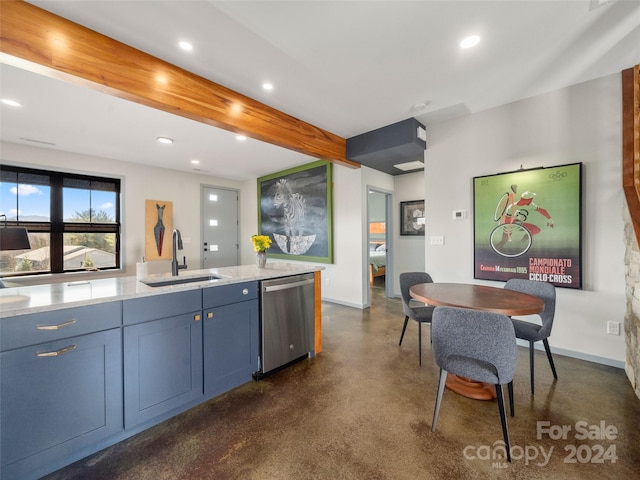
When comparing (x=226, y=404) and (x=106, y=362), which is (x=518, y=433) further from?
(x=106, y=362)

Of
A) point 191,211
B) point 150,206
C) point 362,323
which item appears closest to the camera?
point 362,323

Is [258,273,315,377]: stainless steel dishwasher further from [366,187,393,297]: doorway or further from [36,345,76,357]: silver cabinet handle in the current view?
[366,187,393,297]: doorway

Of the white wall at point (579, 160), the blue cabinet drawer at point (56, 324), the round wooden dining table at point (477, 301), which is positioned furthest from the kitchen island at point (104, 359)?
the white wall at point (579, 160)

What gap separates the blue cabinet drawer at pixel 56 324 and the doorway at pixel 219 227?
4.56 m

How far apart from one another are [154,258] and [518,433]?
5729mm

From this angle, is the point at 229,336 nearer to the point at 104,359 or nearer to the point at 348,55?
the point at 104,359

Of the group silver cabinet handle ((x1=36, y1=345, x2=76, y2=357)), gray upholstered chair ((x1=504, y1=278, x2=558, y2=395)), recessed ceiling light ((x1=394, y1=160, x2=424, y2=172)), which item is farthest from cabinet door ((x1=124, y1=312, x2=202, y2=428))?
recessed ceiling light ((x1=394, y1=160, x2=424, y2=172))

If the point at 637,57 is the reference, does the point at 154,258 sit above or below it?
below

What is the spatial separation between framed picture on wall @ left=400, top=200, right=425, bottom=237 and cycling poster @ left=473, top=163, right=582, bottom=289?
1.73m

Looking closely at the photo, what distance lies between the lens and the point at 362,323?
12.4 ft

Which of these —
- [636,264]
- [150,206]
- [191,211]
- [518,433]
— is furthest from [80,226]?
[636,264]

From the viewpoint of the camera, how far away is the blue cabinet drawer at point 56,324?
1.25 meters

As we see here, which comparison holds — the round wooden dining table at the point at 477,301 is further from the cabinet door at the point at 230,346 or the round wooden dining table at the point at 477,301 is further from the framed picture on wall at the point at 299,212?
the framed picture on wall at the point at 299,212

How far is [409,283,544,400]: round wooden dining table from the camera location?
1.79m
